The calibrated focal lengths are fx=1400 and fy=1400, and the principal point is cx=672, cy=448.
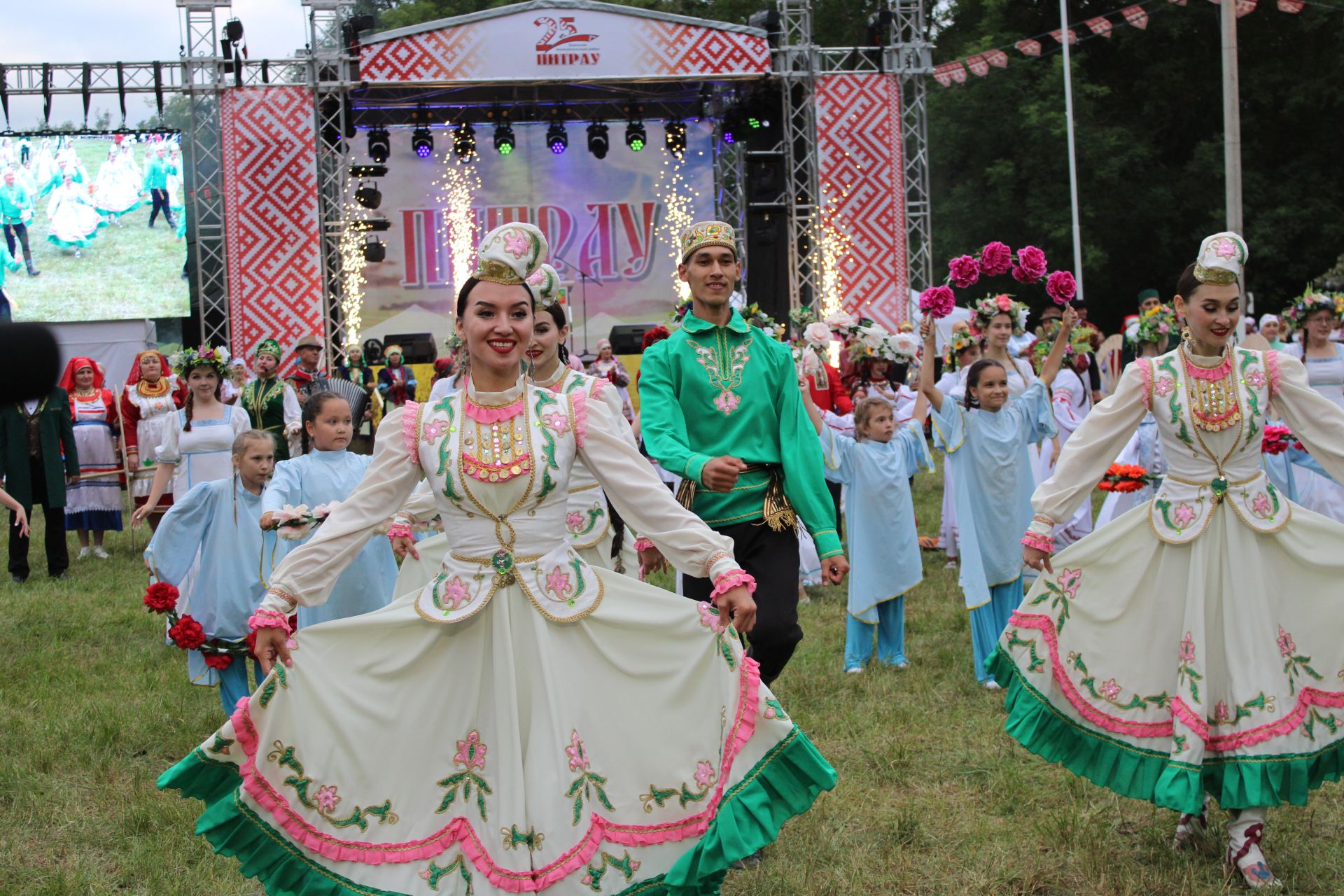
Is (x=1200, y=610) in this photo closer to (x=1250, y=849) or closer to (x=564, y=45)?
(x=1250, y=849)

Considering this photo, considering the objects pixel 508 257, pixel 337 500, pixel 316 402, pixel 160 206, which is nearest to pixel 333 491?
pixel 337 500

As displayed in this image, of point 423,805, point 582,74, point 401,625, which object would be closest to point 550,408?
point 401,625

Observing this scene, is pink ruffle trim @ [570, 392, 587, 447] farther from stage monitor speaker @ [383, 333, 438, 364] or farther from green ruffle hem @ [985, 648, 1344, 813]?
stage monitor speaker @ [383, 333, 438, 364]

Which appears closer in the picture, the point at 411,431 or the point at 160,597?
the point at 411,431

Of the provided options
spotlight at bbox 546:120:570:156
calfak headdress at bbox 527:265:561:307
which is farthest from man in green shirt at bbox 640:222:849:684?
spotlight at bbox 546:120:570:156

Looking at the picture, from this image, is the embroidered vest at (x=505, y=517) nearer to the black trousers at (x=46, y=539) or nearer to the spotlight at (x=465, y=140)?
the black trousers at (x=46, y=539)

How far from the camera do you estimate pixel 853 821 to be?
5.06m

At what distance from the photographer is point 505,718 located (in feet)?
11.7

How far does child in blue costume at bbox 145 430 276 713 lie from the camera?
602 cm

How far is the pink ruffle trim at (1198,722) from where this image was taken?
435cm

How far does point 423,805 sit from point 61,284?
1888 centimetres

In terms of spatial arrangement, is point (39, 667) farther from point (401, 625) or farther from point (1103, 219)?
point (1103, 219)

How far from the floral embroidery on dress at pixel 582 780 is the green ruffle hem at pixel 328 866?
0.23 meters

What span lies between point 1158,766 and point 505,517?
2261 millimetres
